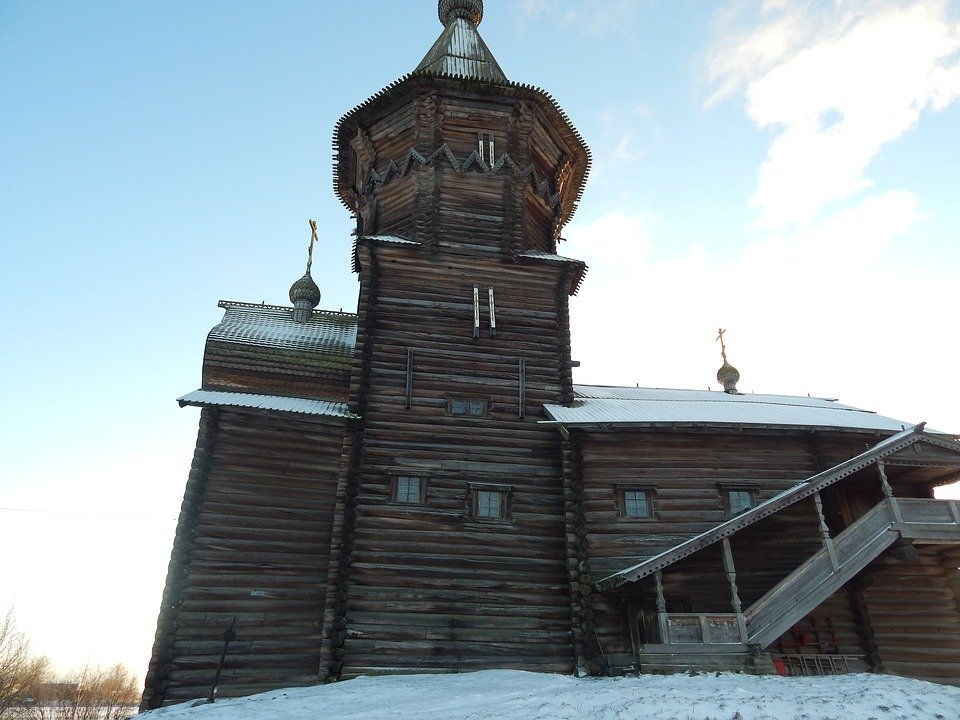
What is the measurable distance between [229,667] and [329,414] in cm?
606

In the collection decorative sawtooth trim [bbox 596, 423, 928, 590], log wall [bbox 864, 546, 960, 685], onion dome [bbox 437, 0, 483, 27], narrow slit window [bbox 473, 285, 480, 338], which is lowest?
log wall [bbox 864, 546, 960, 685]

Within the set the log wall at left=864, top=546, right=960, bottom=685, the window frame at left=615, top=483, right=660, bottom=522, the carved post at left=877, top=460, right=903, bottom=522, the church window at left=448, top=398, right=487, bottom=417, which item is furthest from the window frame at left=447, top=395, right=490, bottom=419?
the log wall at left=864, top=546, right=960, bottom=685

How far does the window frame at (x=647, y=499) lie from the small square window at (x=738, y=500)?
1.92 metres

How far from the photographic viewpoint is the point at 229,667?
1400 cm

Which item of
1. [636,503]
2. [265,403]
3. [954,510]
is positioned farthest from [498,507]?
[954,510]

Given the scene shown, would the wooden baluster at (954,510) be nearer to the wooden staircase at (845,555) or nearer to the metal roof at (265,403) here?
the wooden staircase at (845,555)

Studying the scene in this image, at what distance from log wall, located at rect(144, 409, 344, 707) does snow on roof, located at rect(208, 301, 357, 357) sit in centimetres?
281

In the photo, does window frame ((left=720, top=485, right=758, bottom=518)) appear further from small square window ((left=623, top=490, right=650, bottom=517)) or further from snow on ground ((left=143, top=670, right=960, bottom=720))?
snow on ground ((left=143, top=670, right=960, bottom=720))

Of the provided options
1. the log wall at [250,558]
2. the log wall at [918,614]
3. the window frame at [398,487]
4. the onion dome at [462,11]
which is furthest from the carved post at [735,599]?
the onion dome at [462,11]

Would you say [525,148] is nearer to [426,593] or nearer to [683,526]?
[683,526]

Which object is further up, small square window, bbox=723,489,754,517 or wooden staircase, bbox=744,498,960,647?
small square window, bbox=723,489,754,517

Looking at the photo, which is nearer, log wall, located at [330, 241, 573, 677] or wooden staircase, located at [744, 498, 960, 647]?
wooden staircase, located at [744, 498, 960, 647]

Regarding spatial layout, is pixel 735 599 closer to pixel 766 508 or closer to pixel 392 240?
pixel 766 508

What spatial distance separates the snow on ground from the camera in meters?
8.58
